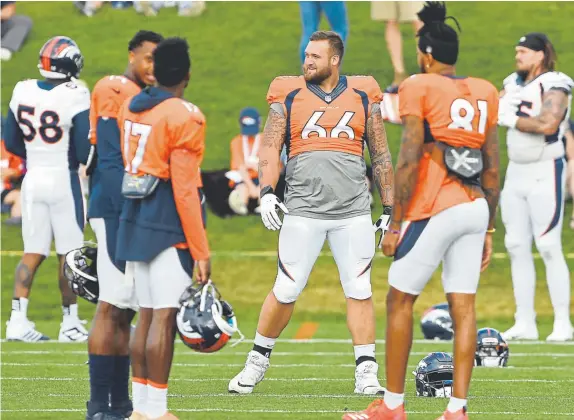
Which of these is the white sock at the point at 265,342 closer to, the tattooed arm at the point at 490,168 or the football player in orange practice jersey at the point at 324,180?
the football player in orange practice jersey at the point at 324,180

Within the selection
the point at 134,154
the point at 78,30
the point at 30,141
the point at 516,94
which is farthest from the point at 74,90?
the point at 78,30

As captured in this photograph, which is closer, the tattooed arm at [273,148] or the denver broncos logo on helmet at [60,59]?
the tattooed arm at [273,148]

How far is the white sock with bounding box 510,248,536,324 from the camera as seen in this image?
40.5 ft

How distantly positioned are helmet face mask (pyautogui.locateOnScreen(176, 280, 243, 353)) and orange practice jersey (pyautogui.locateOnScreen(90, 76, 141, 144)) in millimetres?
1243

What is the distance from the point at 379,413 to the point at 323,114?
215 cm

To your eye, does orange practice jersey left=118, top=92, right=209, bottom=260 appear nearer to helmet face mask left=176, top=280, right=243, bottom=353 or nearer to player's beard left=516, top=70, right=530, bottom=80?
helmet face mask left=176, top=280, right=243, bottom=353

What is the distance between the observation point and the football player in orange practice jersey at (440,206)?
7.06 m

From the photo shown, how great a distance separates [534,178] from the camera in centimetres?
1223

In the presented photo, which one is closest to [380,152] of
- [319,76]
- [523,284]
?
[319,76]

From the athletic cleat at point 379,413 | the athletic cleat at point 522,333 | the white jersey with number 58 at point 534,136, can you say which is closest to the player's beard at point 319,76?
the athletic cleat at point 379,413

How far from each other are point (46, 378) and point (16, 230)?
6.84 m

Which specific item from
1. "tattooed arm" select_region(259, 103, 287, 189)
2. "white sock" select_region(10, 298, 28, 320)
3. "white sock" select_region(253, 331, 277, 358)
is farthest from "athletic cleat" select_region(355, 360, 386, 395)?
"white sock" select_region(10, 298, 28, 320)

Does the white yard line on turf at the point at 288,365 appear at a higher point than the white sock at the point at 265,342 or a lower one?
lower

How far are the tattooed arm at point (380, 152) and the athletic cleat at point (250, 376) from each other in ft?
3.99
